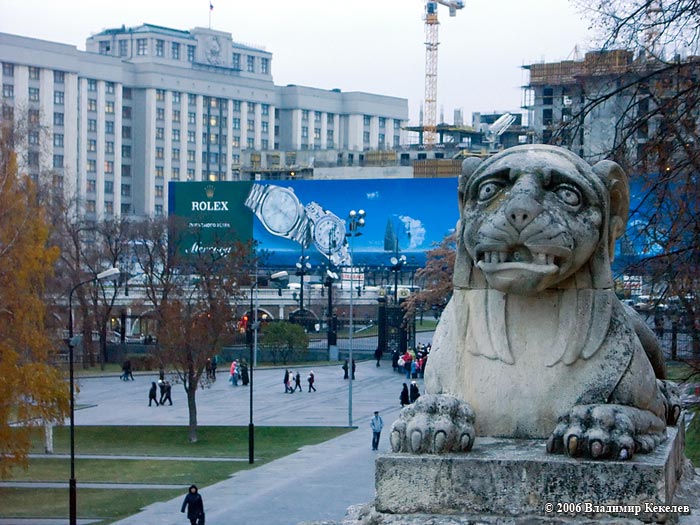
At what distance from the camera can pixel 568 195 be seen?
6.38 metres

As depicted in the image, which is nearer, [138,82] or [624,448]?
[624,448]

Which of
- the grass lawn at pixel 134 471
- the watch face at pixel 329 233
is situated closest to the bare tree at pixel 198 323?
the grass lawn at pixel 134 471

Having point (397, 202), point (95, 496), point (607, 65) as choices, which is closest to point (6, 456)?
point (95, 496)

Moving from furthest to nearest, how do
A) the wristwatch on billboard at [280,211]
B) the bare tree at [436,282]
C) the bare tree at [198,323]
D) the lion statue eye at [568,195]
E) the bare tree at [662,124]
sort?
1. the wristwatch on billboard at [280,211]
2. the bare tree at [436,282]
3. the bare tree at [198,323]
4. the bare tree at [662,124]
5. the lion statue eye at [568,195]

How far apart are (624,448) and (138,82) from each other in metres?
137

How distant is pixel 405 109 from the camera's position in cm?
16250

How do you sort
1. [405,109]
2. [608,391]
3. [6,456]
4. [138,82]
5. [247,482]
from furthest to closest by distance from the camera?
[405,109] → [138,82] → [247,482] → [6,456] → [608,391]

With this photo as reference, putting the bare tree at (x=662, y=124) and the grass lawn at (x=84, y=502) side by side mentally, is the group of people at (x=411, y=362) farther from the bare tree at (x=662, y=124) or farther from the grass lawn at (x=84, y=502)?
the bare tree at (x=662, y=124)

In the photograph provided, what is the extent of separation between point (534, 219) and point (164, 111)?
139 metres

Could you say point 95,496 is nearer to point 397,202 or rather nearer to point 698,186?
point 698,186

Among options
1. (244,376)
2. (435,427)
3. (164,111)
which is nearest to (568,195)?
(435,427)

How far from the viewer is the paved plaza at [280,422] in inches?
1062

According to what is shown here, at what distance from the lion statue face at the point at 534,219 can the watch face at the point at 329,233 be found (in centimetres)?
8868

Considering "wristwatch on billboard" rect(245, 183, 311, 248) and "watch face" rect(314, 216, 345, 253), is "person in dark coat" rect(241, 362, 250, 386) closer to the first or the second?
"watch face" rect(314, 216, 345, 253)
